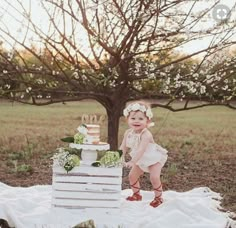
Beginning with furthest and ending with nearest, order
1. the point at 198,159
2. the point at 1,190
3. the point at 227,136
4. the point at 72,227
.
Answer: the point at 227,136, the point at 198,159, the point at 1,190, the point at 72,227

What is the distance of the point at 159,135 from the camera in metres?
6.44

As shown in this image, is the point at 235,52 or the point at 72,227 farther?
the point at 235,52

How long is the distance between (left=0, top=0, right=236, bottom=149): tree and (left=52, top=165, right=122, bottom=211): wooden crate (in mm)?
1529

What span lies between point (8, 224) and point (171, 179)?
85.5 inches

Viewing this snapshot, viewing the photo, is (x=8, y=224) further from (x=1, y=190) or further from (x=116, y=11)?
(x=116, y=11)

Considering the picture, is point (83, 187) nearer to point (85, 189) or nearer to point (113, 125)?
point (85, 189)

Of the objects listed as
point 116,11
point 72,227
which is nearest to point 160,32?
point 116,11

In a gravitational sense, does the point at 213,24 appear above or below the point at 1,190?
above

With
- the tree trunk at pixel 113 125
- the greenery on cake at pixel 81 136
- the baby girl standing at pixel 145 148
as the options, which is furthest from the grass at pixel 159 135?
the greenery on cake at pixel 81 136

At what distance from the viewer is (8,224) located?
11.1 ft

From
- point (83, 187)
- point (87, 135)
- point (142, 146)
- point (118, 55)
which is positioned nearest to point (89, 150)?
point (87, 135)

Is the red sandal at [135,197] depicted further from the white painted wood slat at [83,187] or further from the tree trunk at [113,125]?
the tree trunk at [113,125]

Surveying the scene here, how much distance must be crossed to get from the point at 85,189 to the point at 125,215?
0.25 m

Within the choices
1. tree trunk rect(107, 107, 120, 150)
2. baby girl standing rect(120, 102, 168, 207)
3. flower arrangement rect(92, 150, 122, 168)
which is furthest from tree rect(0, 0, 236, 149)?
flower arrangement rect(92, 150, 122, 168)
